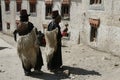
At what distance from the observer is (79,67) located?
32.2 feet

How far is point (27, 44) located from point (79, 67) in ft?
7.52

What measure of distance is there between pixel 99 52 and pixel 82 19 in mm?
2987

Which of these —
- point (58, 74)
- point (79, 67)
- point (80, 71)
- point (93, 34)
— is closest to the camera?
point (58, 74)

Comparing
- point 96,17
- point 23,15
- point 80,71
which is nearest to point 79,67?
point 80,71

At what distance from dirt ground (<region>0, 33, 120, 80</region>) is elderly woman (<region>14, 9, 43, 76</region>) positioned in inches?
14.7

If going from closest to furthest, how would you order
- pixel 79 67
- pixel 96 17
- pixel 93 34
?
pixel 79 67 → pixel 96 17 → pixel 93 34

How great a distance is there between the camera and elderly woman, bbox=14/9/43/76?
8555mm

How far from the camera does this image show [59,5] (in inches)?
701

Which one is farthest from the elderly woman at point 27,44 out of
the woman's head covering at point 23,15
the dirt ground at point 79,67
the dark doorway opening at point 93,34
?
the dark doorway opening at point 93,34

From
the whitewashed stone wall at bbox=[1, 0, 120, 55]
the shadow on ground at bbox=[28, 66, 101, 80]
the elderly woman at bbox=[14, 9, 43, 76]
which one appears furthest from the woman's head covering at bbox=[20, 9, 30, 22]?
the whitewashed stone wall at bbox=[1, 0, 120, 55]

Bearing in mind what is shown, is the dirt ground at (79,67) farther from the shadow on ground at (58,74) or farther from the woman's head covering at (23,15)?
the woman's head covering at (23,15)

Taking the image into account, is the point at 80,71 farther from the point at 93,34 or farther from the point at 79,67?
the point at 93,34

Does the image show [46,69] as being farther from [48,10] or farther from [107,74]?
[48,10]

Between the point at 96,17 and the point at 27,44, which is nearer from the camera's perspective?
the point at 27,44
